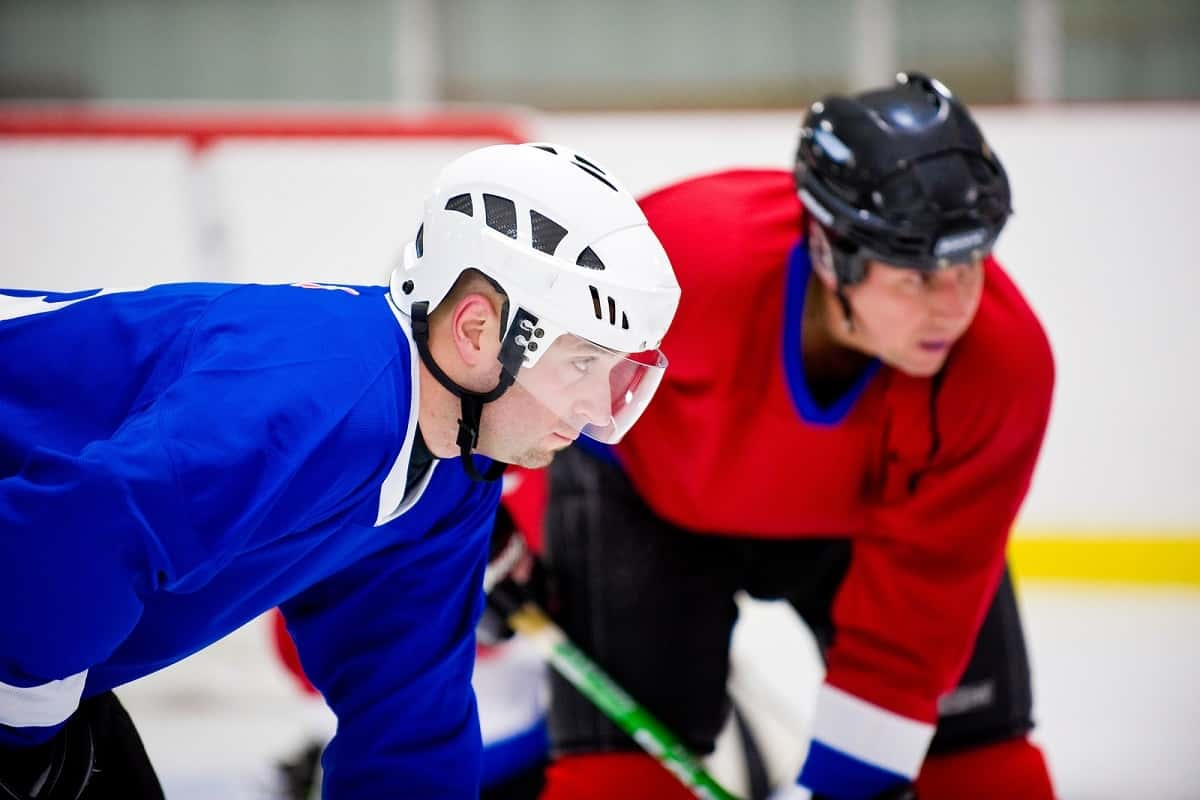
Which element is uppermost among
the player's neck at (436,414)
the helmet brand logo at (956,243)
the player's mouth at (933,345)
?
the helmet brand logo at (956,243)

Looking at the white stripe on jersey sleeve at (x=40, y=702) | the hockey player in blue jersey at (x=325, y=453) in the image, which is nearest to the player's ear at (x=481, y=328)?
the hockey player in blue jersey at (x=325, y=453)

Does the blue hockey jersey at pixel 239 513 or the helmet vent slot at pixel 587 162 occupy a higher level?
the helmet vent slot at pixel 587 162

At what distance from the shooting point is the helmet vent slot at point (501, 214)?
4.65 feet

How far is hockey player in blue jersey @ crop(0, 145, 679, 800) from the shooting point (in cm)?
116

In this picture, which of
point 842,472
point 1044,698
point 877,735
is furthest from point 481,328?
point 1044,698

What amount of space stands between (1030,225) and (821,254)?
6.86ft

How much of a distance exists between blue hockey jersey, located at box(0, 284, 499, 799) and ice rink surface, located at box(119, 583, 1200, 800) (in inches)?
37.4

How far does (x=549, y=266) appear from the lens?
4.60ft

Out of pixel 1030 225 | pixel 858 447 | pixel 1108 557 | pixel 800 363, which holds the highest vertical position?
pixel 800 363

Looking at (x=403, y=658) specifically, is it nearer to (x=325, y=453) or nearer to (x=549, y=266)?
(x=325, y=453)

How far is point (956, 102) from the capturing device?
1836mm

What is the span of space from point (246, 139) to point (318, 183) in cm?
20

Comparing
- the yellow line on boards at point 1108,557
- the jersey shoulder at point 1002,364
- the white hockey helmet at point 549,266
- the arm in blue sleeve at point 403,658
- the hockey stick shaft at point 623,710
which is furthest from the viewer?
the yellow line on boards at point 1108,557

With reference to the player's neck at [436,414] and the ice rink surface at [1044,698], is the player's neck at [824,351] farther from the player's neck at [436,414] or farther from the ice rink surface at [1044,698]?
the ice rink surface at [1044,698]
